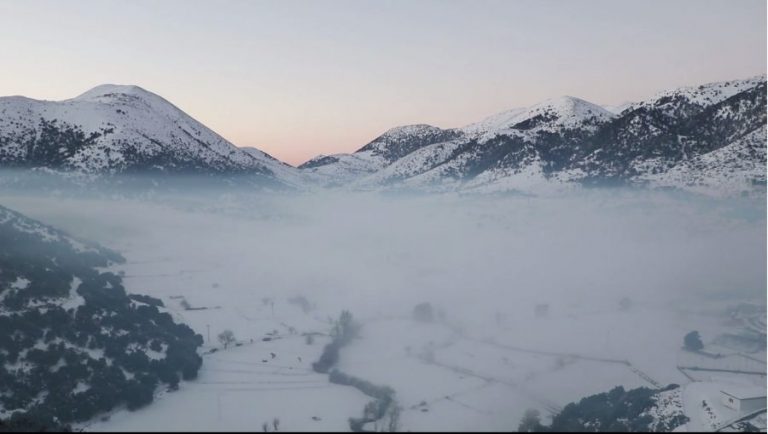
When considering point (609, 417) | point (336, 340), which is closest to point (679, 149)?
point (336, 340)

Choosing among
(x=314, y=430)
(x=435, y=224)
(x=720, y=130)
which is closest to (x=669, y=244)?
A: (x=720, y=130)

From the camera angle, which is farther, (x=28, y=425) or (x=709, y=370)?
(x=709, y=370)

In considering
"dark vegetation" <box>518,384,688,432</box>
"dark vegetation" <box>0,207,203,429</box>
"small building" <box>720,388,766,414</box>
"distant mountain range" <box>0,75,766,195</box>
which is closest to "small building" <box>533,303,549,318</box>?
"dark vegetation" <box>518,384,688,432</box>

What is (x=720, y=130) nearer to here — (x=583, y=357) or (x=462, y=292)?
(x=462, y=292)

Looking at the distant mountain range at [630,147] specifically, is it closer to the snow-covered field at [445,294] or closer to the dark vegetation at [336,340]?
the snow-covered field at [445,294]

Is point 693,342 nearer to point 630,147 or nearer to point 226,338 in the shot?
point 226,338

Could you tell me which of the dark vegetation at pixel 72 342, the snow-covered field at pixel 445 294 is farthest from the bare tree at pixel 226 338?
the dark vegetation at pixel 72 342
